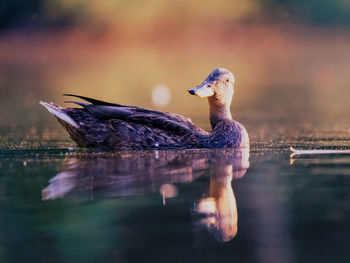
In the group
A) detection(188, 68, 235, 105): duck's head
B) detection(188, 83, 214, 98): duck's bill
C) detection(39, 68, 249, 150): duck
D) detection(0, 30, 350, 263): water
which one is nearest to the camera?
detection(0, 30, 350, 263): water

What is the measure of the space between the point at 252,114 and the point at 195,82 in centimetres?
840

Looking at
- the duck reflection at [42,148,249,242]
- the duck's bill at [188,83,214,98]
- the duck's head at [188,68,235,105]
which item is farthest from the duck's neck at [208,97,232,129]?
the duck reflection at [42,148,249,242]

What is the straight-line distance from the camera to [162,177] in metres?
6.80

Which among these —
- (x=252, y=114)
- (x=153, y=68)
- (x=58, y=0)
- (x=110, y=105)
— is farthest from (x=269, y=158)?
(x=58, y=0)

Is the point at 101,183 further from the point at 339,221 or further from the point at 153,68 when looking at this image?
the point at 153,68

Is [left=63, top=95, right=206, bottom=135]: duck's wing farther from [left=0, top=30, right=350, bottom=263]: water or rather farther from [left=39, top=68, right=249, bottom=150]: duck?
[left=0, top=30, right=350, bottom=263]: water

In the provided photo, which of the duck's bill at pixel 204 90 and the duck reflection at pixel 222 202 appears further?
the duck's bill at pixel 204 90

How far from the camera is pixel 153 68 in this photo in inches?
1160

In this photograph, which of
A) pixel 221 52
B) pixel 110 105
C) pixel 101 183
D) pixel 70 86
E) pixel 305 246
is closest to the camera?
pixel 305 246

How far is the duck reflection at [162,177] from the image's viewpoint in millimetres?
5500

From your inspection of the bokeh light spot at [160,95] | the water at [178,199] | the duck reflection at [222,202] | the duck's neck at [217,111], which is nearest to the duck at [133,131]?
the water at [178,199]

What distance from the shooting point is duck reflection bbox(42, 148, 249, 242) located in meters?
5.50

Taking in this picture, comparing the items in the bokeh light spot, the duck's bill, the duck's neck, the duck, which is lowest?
the duck

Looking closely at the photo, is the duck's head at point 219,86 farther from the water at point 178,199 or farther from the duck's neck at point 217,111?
the water at point 178,199
